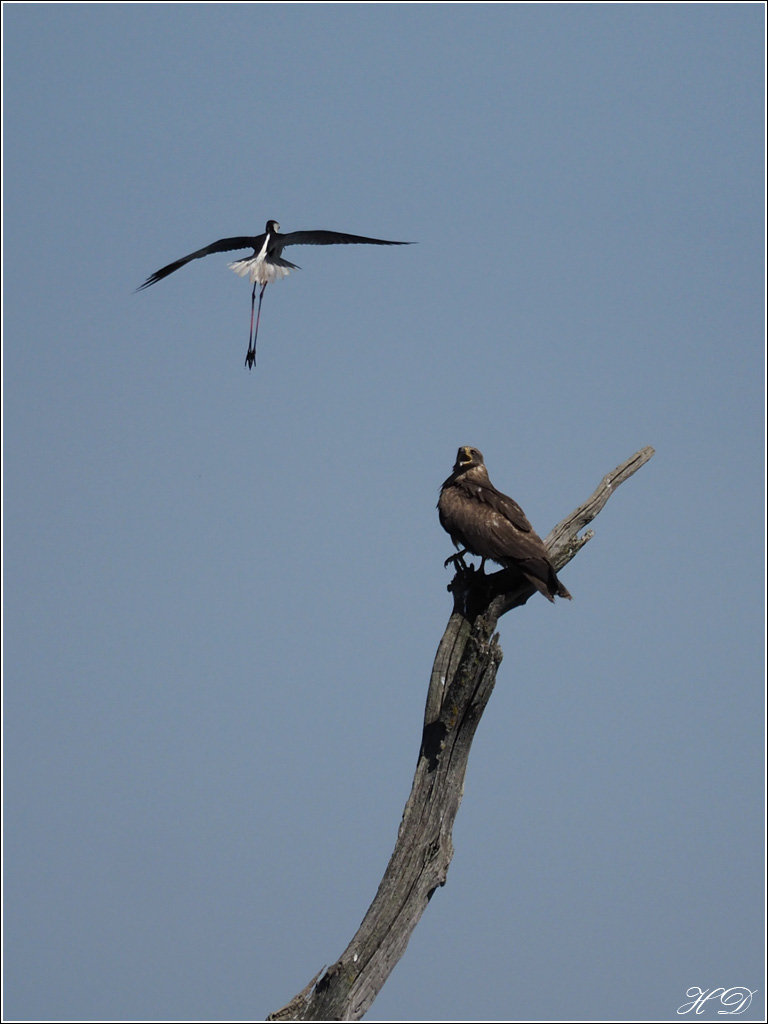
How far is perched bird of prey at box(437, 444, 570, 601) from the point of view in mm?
12945

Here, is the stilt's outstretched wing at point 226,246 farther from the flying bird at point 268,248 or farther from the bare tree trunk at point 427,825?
the bare tree trunk at point 427,825

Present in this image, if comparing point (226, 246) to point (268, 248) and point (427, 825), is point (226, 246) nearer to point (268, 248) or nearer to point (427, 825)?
point (268, 248)

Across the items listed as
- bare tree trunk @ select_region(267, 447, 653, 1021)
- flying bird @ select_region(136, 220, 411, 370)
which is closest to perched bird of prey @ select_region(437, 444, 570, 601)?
bare tree trunk @ select_region(267, 447, 653, 1021)

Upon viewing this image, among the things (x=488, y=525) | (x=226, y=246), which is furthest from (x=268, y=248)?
(x=488, y=525)

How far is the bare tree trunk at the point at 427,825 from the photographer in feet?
37.5

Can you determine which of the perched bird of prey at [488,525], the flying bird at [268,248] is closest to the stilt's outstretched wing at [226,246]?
the flying bird at [268,248]

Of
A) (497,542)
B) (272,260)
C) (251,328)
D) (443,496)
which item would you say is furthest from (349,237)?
(497,542)

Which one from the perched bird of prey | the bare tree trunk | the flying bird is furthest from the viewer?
the flying bird

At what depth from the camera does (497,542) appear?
13.8 metres

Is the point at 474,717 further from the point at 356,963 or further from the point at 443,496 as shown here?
the point at 443,496

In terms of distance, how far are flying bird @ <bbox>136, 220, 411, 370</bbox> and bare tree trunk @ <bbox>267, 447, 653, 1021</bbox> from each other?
918 centimetres

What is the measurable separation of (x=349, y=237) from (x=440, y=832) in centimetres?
1161

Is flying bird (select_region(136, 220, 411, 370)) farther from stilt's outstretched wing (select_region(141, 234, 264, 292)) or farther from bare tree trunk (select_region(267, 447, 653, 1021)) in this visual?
bare tree trunk (select_region(267, 447, 653, 1021))

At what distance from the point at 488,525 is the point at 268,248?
835cm
